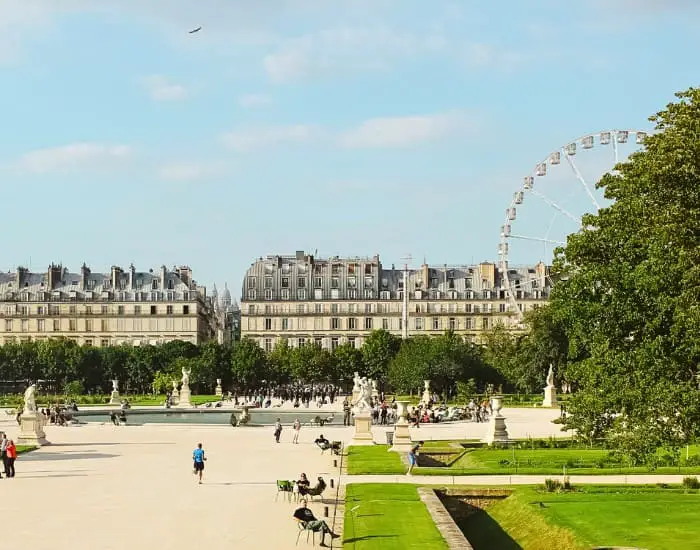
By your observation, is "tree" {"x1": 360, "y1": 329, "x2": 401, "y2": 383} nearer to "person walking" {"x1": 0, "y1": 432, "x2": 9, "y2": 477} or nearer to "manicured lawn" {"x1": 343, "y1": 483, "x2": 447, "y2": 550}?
"person walking" {"x1": 0, "y1": 432, "x2": 9, "y2": 477}

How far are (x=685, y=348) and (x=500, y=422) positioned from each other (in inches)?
867

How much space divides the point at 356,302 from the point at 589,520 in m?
122

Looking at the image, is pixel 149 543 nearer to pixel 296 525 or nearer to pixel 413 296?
pixel 296 525

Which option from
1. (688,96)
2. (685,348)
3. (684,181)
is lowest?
(685,348)

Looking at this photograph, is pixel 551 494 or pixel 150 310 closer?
pixel 551 494


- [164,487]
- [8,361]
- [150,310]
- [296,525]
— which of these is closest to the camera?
[296,525]

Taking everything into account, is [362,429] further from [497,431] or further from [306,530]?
[306,530]

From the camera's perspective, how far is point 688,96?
25.7 metres

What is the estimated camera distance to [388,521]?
89.4ft

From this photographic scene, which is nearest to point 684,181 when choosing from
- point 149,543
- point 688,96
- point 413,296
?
point 688,96

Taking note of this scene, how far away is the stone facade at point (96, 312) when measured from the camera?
5832 inches

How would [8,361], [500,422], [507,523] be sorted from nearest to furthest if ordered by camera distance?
[507,523] → [500,422] → [8,361]

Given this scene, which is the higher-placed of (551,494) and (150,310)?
(150,310)

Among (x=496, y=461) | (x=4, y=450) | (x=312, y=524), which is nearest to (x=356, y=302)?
(x=496, y=461)
